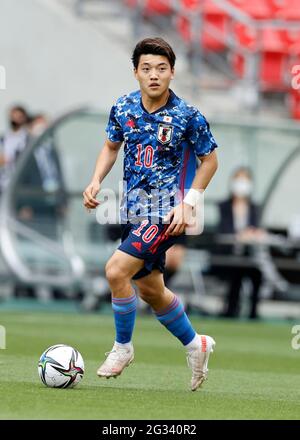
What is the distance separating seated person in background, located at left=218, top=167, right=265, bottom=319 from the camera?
18.5m

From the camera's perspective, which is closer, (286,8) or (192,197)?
(192,197)

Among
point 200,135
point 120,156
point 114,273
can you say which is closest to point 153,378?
point 114,273

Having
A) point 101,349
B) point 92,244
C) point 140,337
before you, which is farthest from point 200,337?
point 92,244

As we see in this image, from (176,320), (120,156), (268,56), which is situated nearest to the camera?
(176,320)

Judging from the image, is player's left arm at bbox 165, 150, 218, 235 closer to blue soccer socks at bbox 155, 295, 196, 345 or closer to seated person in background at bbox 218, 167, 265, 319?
blue soccer socks at bbox 155, 295, 196, 345

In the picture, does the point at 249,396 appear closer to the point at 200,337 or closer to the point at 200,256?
the point at 200,337

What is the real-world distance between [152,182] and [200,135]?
448mm

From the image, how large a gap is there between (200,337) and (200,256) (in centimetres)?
1025

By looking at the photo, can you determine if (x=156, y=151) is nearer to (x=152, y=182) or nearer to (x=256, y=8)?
(x=152, y=182)

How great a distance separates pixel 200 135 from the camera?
8.85m

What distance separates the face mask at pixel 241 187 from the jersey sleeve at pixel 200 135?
9.60m

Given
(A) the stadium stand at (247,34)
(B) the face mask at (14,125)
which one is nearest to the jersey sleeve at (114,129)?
(B) the face mask at (14,125)

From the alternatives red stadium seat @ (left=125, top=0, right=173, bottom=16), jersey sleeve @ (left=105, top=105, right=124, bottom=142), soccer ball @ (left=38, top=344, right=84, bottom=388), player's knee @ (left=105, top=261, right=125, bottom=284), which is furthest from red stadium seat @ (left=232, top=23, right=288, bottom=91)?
soccer ball @ (left=38, top=344, right=84, bottom=388)

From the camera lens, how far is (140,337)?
565 inches
